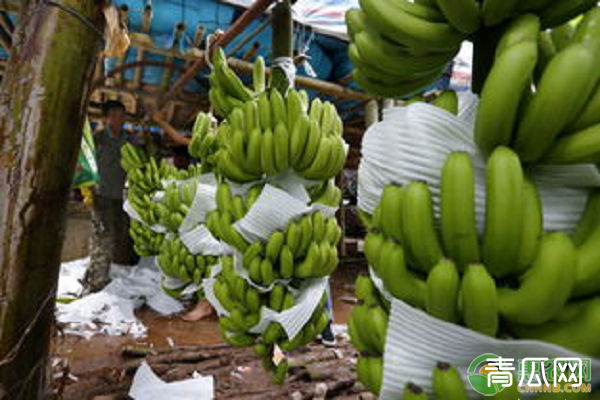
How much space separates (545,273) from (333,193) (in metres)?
0.89

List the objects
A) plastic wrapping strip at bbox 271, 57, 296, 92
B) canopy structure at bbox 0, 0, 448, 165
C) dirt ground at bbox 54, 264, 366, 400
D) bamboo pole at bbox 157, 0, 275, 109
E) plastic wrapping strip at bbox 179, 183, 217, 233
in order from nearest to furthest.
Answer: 1. plastic wrapping strip at bbox 271, 57, 296, 92
2. bamboo pole at bbox 157, 0, 275, 109
3. plastic wrapping strip at bbox 179, 183, 217, 233
4. dirt ground at bbox 54, 264, 366, 400
5. canopy structure at bbox 0, 0, 448, 165

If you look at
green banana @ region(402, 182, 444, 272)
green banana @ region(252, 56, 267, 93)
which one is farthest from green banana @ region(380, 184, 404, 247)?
green banana @ region(252, 56, 267, 93)

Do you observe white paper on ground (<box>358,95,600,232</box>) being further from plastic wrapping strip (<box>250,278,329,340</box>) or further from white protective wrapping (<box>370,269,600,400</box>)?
plastic wrapping strip (<box>250,278,329,340</box>)

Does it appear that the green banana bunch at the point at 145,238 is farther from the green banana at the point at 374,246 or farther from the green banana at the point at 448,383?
the green banana at the point at 448,383

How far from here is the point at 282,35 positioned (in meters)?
1.26

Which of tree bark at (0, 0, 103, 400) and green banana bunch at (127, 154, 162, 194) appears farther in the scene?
green banana bunch at (127, 154, 162, 194)

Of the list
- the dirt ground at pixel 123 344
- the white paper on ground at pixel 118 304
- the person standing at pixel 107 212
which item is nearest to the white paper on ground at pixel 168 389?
the dirt ground at pixel 123 344

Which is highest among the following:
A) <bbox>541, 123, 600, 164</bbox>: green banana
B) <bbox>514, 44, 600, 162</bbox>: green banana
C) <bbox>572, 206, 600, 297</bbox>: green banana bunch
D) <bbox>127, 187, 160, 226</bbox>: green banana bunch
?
<bbox>514, 44, 600, 162</bbox>: green banana

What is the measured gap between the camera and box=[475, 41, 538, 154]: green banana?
42 cm

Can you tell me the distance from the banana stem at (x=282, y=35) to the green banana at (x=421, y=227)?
87 cm

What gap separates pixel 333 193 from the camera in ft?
4.18

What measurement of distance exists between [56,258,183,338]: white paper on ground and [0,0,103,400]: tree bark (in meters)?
1.73

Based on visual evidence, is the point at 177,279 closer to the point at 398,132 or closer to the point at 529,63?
the point at 398,132

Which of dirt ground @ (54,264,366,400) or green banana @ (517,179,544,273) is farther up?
green banana @ (517,179,544,273)
